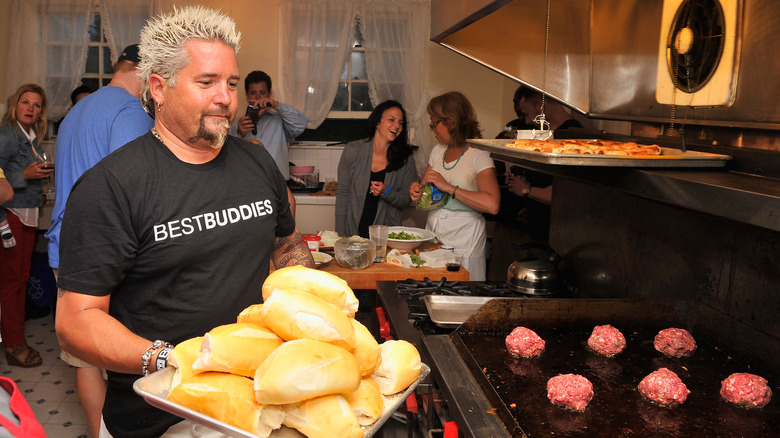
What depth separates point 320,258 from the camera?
3.55 metres

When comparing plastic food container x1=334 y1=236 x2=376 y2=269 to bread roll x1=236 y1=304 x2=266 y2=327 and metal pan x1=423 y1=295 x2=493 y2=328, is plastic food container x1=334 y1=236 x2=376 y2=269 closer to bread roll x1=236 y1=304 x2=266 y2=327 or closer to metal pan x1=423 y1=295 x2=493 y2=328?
metal pan x1=423 y1=295 x2=493 y2=328

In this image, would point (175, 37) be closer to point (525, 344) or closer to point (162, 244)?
point (162, 244)

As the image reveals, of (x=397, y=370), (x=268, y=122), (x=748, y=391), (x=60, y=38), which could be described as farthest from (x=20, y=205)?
(x=748, y=391)

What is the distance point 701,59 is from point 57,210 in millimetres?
2692

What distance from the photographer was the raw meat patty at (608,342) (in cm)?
204

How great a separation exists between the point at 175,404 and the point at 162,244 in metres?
0.72

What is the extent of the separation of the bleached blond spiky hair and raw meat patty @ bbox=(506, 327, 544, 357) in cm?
125

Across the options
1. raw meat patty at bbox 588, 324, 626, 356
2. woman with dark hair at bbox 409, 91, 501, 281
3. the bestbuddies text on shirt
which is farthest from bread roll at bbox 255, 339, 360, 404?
woman with dark hair at bbox 409, 91, 501, 281

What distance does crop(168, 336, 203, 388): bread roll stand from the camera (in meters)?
0.95

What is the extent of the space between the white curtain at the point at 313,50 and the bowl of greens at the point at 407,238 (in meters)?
2.89

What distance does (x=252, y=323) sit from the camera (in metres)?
1.03

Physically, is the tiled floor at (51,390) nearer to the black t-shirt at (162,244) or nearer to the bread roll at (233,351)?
the black t-shirt at (162,244)

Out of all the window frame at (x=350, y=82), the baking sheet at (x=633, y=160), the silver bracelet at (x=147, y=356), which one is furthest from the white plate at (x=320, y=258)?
the window frame at (x=350, y=82)

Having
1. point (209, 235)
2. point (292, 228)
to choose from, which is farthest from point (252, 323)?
point (292, 228)
